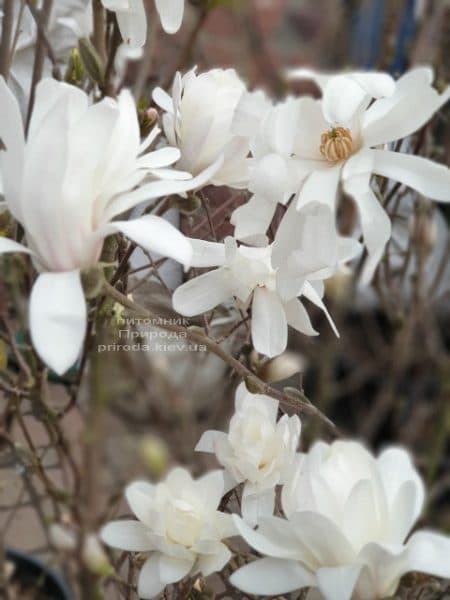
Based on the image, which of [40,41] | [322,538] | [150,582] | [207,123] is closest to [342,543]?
[322,538]

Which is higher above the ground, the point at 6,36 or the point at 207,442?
the point at 6,36

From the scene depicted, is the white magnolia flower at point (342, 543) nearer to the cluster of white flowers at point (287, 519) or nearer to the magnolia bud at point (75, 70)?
the cluster of white flowers at point (287, 519)

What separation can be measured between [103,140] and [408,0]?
1.16 meters

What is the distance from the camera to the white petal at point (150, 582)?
1.40 feet

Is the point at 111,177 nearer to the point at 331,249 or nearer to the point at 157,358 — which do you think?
the point at 331,249

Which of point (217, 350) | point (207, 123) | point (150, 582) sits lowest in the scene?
point (150, 582)

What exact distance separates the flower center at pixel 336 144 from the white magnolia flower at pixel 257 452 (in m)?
0.14

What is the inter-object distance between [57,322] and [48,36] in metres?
0.39

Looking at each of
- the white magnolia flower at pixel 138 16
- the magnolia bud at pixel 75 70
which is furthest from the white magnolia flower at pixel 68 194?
the magnolia bud at pixel 75 70

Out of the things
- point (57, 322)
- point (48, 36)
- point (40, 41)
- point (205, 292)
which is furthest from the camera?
point (48, 36)

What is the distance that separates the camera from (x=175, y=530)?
16.8 inches

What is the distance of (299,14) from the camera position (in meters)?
2.18

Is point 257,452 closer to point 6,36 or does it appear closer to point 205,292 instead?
point 205,292

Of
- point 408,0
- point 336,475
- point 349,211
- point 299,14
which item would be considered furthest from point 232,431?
point 299,14
